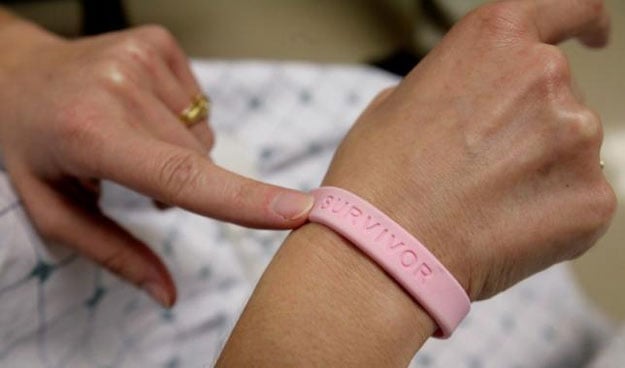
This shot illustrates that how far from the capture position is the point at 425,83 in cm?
49

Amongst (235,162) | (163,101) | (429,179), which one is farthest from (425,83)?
(235,162)

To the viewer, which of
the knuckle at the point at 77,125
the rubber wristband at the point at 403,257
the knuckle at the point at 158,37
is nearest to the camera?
the rubber wristband at the point at 403,257

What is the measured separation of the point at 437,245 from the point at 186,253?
35cm

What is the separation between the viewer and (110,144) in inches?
20.6

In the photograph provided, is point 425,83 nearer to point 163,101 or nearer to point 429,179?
point 429,179

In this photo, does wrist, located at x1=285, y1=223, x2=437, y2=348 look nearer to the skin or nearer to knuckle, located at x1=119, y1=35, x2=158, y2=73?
the skin

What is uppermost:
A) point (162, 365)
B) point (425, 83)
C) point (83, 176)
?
point (425, 83)

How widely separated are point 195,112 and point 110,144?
0.15m

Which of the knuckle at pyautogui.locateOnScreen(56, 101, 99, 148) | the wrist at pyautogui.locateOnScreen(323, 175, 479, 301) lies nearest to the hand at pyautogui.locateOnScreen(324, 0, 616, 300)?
the wrist at pyautogui.locateOnScreen(323, 175, 479, 301)

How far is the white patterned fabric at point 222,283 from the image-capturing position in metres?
0.60

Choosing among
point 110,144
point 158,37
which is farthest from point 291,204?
point 158,37

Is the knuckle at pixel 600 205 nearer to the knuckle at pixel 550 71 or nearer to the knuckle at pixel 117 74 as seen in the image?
the knuckle at pixel 550 71

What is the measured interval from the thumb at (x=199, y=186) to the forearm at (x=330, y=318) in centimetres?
3

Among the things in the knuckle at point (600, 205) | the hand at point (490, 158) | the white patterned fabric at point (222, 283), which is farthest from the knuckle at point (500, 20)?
the white patterned fabric at point (222, 283)
